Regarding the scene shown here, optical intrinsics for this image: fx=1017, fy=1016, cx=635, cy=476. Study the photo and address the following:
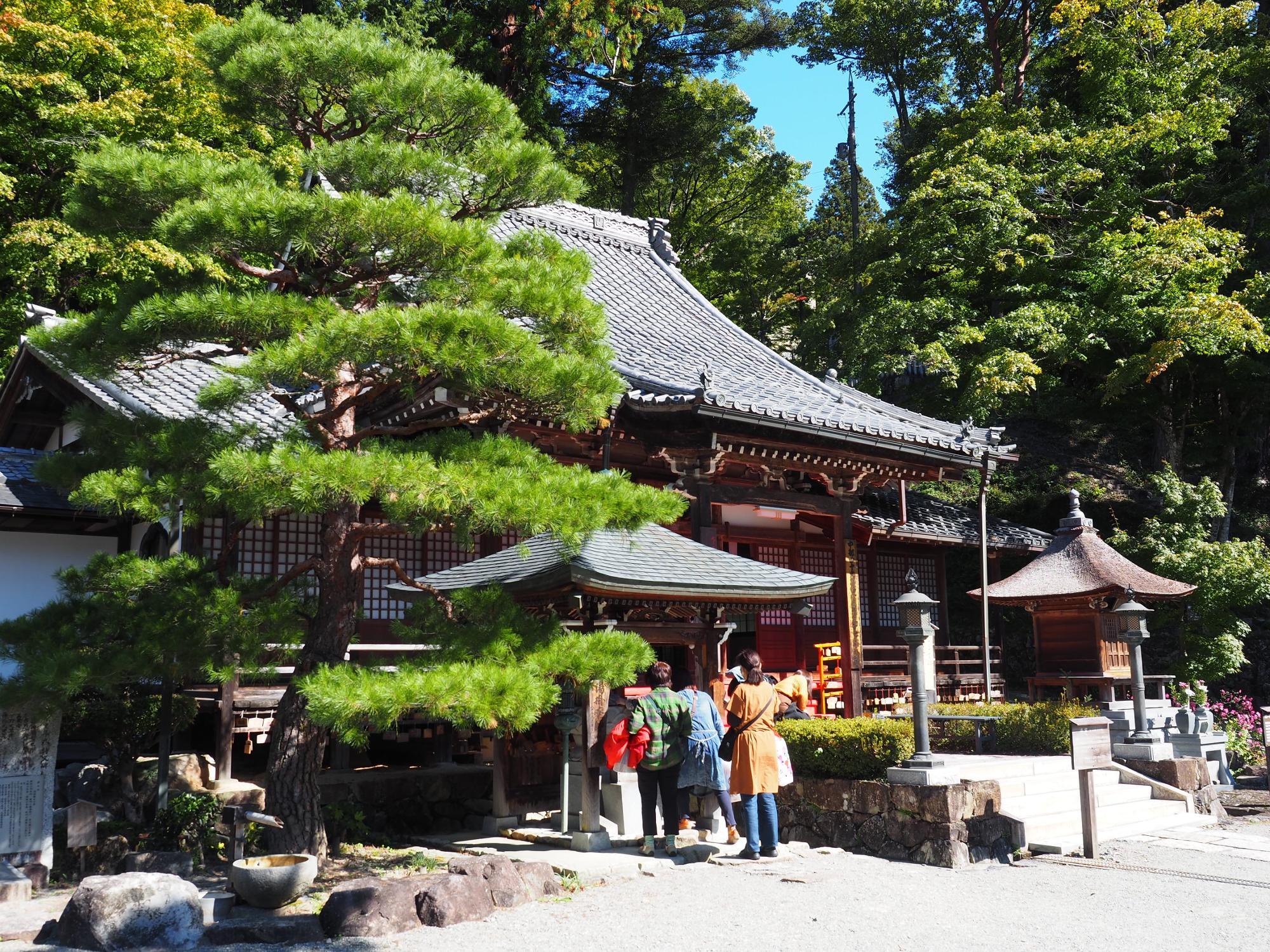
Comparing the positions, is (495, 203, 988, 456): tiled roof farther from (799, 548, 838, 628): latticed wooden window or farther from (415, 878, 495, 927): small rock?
(415, 878, 495, 927): small rock

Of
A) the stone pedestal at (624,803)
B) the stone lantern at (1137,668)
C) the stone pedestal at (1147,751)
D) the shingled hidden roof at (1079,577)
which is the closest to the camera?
the stone pedestal at (624,803)

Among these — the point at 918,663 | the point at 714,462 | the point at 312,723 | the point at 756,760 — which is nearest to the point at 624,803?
the point at 756,760

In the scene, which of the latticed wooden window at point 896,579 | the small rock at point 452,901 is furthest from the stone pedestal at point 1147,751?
the small rock at point 452,901

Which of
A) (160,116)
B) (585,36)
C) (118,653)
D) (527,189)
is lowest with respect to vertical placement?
(118,653)

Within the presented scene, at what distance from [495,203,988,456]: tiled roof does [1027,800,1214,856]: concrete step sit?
182 inches

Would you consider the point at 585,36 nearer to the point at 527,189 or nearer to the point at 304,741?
the point at 527,189

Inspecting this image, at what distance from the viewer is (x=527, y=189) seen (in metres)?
7.96

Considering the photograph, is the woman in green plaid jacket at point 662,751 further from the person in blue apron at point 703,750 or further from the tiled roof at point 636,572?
the tiled roof at point 636,572

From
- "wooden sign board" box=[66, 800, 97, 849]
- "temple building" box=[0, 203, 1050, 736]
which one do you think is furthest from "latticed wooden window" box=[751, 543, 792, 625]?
"wooden sign board" box=[66, 800, 97, 849]

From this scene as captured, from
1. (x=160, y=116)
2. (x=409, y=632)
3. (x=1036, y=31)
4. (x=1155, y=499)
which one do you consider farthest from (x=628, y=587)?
(x=1036, y=31)

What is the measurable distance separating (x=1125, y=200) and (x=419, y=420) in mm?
16570

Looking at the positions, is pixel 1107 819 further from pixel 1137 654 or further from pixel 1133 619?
pixel 1133 619

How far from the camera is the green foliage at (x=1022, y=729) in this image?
38.3 feet

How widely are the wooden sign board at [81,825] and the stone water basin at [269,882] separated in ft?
7.88
